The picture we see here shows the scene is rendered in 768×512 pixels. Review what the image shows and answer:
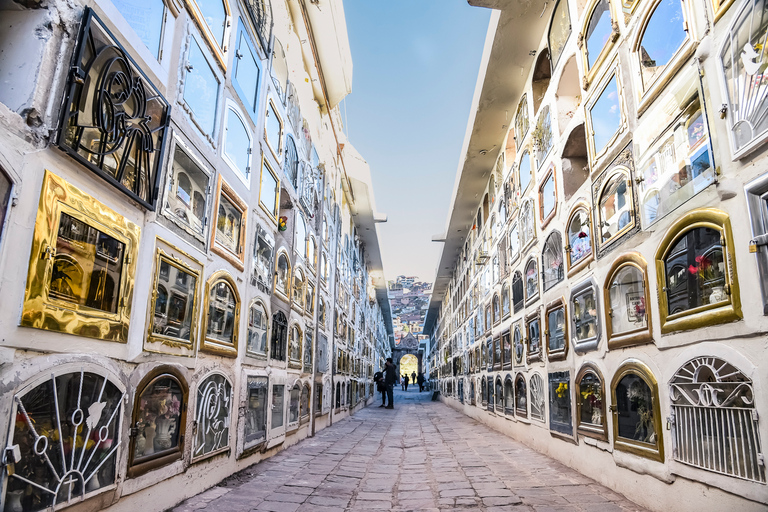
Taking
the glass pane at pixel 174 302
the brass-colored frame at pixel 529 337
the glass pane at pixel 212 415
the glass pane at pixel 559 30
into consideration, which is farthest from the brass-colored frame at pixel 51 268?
the glass pane at pixel 559 30

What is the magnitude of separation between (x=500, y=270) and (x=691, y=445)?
826cm

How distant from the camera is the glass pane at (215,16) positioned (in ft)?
14.7

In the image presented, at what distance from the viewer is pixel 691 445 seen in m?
3.43

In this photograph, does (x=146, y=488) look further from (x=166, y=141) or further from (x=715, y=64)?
(x=715, y=64)

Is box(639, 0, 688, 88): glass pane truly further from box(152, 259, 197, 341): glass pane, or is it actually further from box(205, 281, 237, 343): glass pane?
box(205, 281, 237, 343): glass pane

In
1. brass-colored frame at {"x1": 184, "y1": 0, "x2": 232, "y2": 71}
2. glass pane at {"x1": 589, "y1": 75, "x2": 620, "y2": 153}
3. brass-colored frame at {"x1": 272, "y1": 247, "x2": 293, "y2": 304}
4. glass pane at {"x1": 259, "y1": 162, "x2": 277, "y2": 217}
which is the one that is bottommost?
brass-colored frame at {"x1": 272, "y1": 247, "x2": 293, "y2": 304}

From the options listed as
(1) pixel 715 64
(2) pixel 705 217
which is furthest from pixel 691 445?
(1) pixel 715 64

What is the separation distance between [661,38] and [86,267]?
15.7 ft

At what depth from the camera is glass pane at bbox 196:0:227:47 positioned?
176 inches

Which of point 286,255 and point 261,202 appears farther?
point 286,255

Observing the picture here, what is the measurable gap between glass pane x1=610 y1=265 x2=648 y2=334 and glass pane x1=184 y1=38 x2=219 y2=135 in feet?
14.1

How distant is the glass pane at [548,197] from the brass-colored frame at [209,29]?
4.94 metres

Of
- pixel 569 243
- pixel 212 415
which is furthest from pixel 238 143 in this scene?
pixel 569 243

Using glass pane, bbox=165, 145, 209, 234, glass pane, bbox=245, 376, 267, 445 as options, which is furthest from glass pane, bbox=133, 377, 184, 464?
glass pane, bbox=245, 376, 267, 445
